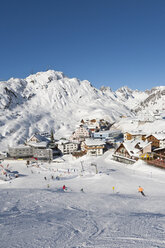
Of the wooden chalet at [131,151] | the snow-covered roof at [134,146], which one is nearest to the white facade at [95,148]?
the wooden chalet at [131,151]

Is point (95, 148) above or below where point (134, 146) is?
below

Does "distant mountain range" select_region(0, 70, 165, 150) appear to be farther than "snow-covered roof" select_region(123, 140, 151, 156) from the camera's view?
Yes

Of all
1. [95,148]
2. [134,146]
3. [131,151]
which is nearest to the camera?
[131,151]

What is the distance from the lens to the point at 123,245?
7.31 metres

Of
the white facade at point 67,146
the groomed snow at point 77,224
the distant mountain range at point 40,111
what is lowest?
the groomed snow at point 77,224

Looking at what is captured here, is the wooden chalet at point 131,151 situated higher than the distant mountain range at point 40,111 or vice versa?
the distant mountain range at point 40,111

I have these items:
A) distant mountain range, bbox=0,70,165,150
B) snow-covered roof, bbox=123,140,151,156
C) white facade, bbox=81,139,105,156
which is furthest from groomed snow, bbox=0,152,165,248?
distant mountain range, bbox=0,70,165,150

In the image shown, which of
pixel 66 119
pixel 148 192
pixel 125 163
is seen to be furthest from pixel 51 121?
pixel 148 192

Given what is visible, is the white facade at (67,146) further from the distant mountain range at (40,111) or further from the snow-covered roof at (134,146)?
the distant mountain range at (40,111)

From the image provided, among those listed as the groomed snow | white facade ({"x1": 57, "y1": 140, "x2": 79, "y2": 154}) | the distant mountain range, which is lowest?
the groomed snow

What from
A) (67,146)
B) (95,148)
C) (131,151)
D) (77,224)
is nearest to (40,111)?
(67,146)

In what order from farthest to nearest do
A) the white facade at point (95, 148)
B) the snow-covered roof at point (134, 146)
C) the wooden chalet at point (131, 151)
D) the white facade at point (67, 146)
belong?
1. the white facade at point (67, 146)
2. the white facade at point (95, 148)
3. the snow-covered roof at point (134, 146)
4. the wooden chalet at point (131, 151)

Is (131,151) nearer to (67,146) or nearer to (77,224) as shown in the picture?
(67,146)

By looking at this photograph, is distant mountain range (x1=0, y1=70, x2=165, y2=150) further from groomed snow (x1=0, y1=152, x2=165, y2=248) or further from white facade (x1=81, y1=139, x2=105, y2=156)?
groomed snow (x1=0, y1=152, x2=165, y2=248)
